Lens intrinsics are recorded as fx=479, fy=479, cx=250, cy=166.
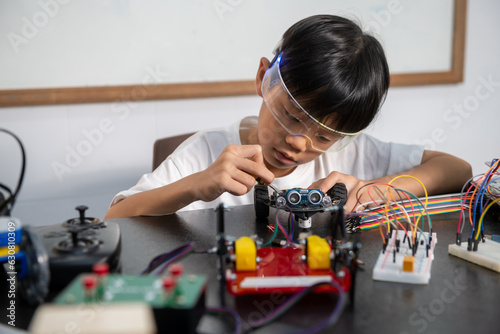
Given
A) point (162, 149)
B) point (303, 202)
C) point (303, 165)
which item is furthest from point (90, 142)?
point (303, 202)

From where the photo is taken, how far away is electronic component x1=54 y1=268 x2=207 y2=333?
1.38 ft

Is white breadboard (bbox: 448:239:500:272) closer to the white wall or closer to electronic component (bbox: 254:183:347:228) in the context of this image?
electronic component (bbox: 254:183:347:228)

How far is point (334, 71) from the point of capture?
104 centimetres

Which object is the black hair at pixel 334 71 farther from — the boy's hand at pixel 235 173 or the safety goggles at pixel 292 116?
the boy's hand at pixel 235 173

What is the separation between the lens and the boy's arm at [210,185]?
3.06 feet

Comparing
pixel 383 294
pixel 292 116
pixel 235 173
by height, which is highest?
pixel 292 116

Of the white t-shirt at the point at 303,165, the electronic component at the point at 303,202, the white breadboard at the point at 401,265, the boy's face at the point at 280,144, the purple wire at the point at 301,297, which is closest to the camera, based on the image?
the purple wire at the point at 301,297

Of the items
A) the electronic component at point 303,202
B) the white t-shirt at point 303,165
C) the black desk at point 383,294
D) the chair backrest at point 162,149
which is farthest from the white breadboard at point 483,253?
the chair backrest at point 162,149

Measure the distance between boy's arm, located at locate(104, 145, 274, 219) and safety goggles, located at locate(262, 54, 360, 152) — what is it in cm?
10

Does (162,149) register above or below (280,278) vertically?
above

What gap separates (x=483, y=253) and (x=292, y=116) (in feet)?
1.50

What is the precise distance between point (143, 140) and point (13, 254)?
4.28ft

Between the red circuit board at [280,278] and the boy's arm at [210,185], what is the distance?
0.98 ft

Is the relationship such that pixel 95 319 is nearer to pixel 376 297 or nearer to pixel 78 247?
pixel 78 247
